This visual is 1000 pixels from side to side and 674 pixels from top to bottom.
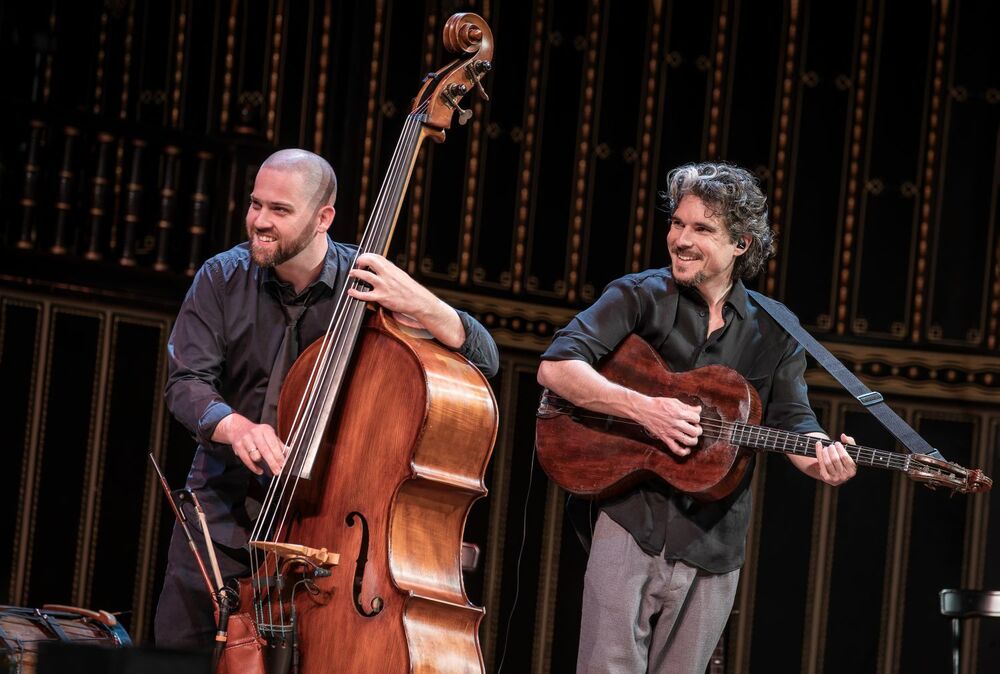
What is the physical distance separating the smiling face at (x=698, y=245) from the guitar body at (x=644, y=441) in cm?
22

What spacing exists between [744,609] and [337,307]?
3.36m

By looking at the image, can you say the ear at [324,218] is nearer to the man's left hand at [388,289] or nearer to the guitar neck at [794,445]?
the man's left hand at [388,289]

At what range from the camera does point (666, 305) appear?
3441 mm

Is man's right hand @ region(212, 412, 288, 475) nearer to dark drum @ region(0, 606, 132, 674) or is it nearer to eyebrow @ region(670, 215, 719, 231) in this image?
dark drum @ region(0, 606, 132, 674)

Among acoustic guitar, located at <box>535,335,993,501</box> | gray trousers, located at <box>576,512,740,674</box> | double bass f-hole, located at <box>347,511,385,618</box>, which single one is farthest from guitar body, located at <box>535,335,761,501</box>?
double bass f-hole, located at <box>347,511,385,618</box>

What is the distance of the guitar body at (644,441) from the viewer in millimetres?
3232

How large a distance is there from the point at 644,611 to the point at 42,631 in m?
1.53

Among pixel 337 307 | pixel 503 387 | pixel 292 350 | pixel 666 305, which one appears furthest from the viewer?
pixel 503 387

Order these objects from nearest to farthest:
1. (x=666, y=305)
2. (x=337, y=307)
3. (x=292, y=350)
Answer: (x=337, y=307) < (x=292, y=350) < (x=666, y=305)

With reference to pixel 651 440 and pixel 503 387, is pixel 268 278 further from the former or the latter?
pixel 503 387

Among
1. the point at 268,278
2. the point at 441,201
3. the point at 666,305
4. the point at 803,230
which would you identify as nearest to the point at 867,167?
the point at 803,230

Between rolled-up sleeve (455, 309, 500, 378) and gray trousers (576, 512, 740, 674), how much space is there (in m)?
0.51

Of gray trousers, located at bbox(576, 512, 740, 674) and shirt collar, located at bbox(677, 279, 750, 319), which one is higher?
shirt collar, located at bbox(677, 279, 750, 319)

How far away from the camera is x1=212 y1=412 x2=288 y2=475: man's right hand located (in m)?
2.81
